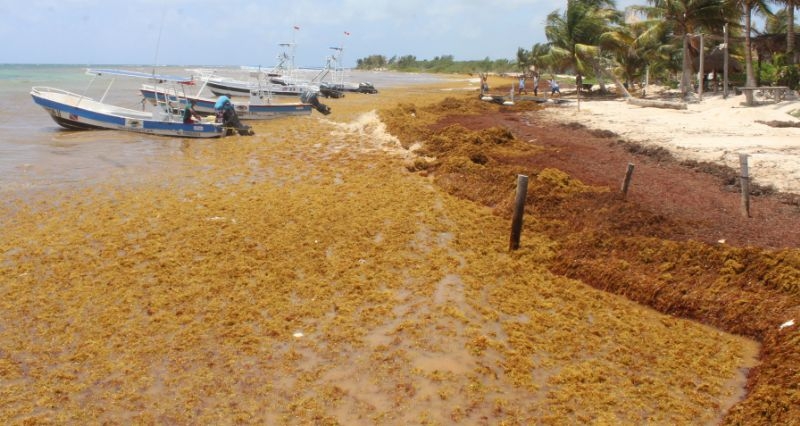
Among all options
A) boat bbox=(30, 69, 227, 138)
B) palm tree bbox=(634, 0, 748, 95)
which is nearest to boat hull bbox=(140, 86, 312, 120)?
boat bbox=(30, 69, 227, 138)

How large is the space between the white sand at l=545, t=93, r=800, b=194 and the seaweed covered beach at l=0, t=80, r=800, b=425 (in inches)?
62.4

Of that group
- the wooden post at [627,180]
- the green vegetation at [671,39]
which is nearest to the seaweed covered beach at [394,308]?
the wooden post at [627,180]

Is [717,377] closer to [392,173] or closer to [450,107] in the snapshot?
[392,173]

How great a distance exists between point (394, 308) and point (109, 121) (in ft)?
60.1

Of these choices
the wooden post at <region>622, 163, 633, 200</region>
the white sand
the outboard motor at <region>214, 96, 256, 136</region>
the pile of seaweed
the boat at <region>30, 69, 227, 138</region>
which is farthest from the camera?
the outboard motor at <region>214, 96, 256, 136</region>

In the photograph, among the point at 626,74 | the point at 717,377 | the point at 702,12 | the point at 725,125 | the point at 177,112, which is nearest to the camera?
the point at 717,377

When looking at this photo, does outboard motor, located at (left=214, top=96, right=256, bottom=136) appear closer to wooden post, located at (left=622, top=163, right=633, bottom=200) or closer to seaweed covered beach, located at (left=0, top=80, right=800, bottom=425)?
seaweed covered beach, located at (left=0, top=80, right=800, bottom=425)

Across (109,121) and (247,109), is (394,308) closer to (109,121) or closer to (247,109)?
(109,121)

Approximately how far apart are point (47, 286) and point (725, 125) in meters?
19.1

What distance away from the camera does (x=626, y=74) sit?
133 ft

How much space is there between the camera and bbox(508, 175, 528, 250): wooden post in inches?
340

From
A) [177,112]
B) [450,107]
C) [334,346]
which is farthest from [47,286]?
[450,107]

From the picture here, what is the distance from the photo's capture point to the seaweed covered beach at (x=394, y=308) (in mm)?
5172

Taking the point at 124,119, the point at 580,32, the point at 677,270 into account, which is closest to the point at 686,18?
the point at 580,32
